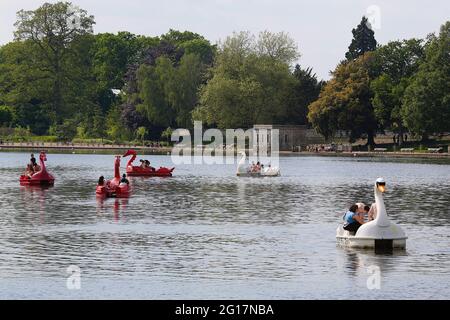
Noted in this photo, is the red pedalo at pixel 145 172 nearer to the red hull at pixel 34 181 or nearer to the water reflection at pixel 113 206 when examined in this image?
the red hull at pixel 34 181

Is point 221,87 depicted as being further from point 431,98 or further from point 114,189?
point 114,189

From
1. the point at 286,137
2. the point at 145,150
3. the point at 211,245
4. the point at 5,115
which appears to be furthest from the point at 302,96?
the point at 211,245

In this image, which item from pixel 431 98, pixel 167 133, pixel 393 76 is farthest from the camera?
pixel 167 133

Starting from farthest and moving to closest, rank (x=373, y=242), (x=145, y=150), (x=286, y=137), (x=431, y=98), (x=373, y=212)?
(x=145, y=150) < (x=286, y=137) < (x=431, y=98) < (x=373, y=212) < (x=373, y=242)

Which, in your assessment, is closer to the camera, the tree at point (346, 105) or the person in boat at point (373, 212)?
the person in boat at point (373, 212)

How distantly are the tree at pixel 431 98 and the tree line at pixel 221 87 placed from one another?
134mm

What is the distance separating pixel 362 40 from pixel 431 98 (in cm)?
5047

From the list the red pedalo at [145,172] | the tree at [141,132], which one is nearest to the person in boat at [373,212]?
the red pedalo at [145,172]

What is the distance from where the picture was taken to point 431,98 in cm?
13762

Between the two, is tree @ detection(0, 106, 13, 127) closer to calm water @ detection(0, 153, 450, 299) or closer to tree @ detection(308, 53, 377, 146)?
tree @ detection(308, 53, 377, 146)

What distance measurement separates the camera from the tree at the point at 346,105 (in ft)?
489

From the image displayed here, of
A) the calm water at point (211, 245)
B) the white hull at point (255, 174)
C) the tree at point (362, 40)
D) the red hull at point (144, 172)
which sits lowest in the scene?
the calm water at point (211, 245)
